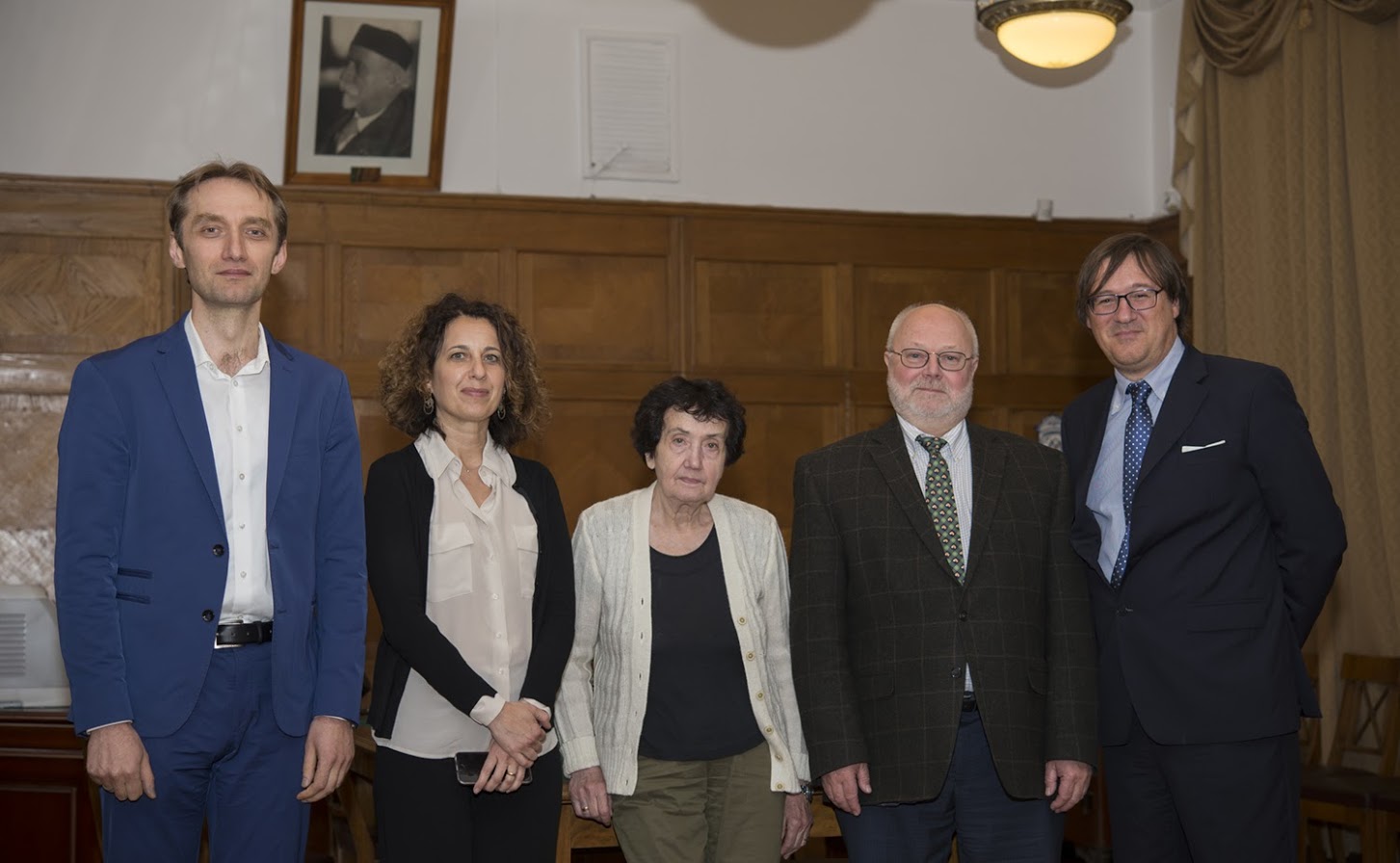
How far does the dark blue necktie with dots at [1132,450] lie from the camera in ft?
10.7

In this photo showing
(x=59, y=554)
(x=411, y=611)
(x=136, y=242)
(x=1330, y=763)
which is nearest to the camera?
(x=59, y=554)

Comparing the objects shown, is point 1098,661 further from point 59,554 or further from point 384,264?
point 384,264

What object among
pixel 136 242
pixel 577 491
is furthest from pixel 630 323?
pixel 136 242

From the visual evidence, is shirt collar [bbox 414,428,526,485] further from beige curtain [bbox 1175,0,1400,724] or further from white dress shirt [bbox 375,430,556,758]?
beige curtain [bbox 1175,0,1400,724]

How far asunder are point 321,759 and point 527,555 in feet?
2.18

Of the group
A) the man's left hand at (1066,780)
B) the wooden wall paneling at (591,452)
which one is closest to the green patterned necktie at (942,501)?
the man's left hand at (1066,780)

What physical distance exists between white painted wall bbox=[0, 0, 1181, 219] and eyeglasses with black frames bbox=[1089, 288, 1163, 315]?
153 inches

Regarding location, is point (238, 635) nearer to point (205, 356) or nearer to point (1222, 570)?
point (205, 356)

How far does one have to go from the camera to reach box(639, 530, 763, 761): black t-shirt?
3.21m

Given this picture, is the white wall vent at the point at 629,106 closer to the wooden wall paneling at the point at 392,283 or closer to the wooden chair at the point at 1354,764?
the wooden wall paneling at the point at 392,283

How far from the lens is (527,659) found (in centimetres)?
314


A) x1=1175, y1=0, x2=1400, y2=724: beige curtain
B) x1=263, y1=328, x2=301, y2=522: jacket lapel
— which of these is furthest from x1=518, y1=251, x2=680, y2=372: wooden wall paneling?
x1=263, y1=328, x2=301, y2=522: jacket lapel

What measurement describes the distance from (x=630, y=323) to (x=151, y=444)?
433cm

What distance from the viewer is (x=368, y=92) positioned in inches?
257
